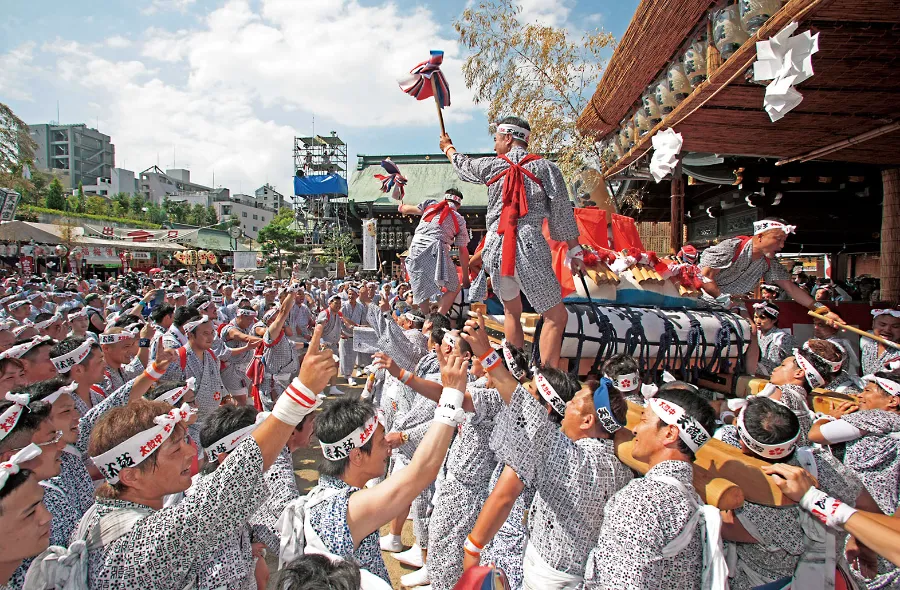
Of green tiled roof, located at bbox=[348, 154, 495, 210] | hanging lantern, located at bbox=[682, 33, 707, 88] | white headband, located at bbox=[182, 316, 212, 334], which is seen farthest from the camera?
green tiled roof, located at bbox=[348, 154, 495, 210]

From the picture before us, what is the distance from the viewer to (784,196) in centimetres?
948

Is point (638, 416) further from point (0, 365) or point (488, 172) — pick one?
point (0, 365)

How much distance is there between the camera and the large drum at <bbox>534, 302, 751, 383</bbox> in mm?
3984

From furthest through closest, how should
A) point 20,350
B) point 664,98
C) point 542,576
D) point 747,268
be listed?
point 664,98
point 747,268
point 20,350
point 542,576

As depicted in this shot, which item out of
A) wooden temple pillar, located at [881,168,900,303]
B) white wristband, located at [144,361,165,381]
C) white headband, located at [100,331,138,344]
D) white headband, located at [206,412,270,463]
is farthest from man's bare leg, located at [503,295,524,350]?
wooden temple pillar, located at [881,168,900,303]

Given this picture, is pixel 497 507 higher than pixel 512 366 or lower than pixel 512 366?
lower

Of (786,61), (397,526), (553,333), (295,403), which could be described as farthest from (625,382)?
(786,61)

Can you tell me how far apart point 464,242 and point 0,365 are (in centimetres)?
406

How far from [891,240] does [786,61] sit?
4728 millimetres

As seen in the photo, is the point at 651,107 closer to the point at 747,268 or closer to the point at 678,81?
the point at 678,81

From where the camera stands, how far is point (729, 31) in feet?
14.5

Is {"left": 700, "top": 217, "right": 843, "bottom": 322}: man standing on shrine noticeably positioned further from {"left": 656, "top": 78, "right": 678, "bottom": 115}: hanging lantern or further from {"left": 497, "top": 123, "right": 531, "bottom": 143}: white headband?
{"left": 497, "top": 123, "right": 531, "bottom": 143}: white headband

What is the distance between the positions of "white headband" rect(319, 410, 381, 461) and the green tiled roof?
25.8 m

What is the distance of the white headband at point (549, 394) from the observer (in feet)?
8.07
